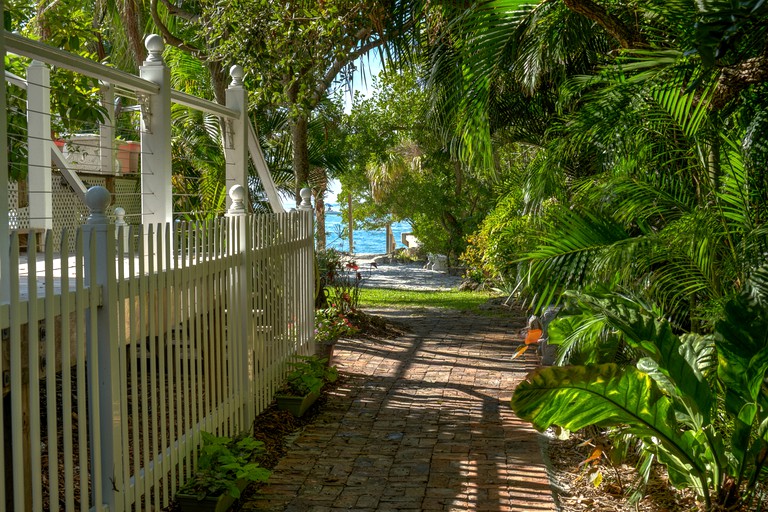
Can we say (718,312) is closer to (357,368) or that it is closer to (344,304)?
(357,368)

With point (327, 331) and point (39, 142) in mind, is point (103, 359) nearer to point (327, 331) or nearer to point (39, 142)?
point (39, 142)

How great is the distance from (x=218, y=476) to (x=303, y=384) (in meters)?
2.36

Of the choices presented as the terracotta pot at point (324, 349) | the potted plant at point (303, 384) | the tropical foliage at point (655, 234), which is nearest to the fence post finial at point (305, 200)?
the terracotta pot at point (324, 349)

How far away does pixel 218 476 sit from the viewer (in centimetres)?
479

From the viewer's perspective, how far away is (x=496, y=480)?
5414mm

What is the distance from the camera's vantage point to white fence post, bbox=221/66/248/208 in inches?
296

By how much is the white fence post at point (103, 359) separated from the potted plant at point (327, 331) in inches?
172

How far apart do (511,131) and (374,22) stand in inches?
212

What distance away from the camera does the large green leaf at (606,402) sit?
4402 millimetres

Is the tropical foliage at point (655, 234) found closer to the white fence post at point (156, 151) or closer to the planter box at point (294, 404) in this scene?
the planter box at point (294, 404)

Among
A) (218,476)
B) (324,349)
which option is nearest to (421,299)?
(324,349)

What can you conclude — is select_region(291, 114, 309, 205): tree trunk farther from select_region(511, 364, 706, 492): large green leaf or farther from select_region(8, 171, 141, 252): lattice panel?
select_region(511, 364, 706, 492): large green leaf

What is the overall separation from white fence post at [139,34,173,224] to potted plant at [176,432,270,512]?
5.16 ft

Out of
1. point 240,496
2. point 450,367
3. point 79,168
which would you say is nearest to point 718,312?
point 240,496
